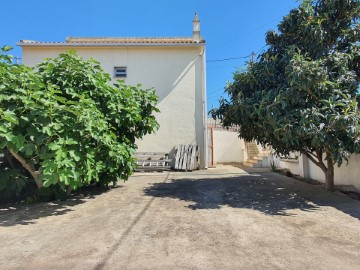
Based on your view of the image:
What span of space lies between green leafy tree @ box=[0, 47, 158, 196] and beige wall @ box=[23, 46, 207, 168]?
580 cm

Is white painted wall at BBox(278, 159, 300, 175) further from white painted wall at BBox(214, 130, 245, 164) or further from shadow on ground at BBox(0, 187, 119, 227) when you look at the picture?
shadow on ground at BBox(0, 187, 119, 227)

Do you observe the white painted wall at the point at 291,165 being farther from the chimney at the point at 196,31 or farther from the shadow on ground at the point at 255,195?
the chimney at the point at 196,31

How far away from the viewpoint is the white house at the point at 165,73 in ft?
41.4

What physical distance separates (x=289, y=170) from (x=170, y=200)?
7.07 m

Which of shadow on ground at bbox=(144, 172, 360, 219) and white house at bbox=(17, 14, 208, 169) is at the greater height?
white house at bbox=(17, 14, 208, 169)

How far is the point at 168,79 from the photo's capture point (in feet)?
41.9

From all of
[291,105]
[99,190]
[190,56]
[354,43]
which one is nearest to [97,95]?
[99,190]

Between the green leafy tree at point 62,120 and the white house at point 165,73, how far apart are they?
19.1 feet

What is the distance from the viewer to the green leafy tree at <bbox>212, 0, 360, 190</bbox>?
521cm

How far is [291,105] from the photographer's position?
573 cm

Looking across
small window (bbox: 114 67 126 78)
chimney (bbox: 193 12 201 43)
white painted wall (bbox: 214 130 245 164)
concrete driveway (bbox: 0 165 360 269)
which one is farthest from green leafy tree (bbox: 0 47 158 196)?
white painted wall (bbox: 214 130 245 164)

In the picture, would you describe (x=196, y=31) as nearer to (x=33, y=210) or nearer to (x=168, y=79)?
(x=168, y=79)

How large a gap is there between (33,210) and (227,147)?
12615 mm

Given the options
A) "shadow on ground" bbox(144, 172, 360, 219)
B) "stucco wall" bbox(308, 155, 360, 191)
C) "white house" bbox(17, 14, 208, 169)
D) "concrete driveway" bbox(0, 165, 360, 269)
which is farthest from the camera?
"white house" bbox(17, 14, 208, 169)
